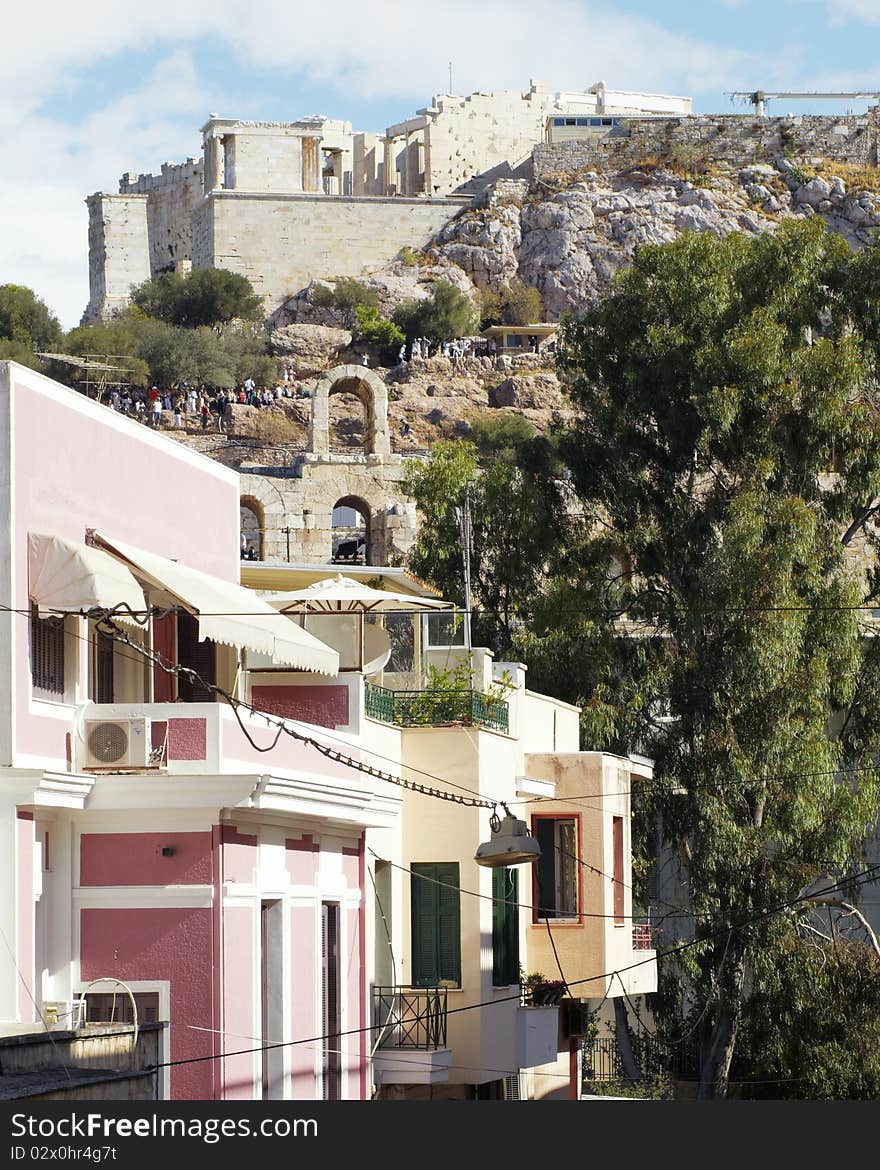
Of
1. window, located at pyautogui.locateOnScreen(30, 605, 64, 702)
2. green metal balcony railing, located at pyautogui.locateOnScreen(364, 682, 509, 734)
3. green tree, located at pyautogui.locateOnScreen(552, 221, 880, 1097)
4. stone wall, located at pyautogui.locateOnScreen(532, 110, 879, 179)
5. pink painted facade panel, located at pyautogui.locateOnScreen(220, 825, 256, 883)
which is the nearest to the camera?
window, located at pyautogui.locateOnScreen(30, 605, 64, 702)

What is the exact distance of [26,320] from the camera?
359 ft

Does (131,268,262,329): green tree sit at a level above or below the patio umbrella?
above

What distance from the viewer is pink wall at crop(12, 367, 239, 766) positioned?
16312mm

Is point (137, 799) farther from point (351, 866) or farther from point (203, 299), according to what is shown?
point (203, 299)

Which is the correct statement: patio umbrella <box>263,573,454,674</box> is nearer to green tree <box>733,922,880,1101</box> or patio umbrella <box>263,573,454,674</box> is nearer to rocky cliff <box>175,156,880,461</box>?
green tree <box>733,922,880,1101</box>

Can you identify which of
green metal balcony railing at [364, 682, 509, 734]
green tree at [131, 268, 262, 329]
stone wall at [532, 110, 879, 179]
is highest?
stone wall at [532, 110, 879, 179]

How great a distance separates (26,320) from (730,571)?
268ft

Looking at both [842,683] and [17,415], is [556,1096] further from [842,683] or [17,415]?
[17,415]

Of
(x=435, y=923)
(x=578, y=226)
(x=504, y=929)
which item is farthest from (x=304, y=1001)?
(x=578, y=226)

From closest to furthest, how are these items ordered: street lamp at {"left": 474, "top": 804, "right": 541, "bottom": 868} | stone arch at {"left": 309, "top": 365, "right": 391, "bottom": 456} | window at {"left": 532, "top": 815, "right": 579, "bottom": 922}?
street lamp at {"left": 474, "top": 804, "right": 541, "bottom": 868}
window at {"left": 532, "top": 815, "right": 579, "bottom": 922}
stone arch at {"left": 309, "top": 365, "right": 391, "bottom": 456}

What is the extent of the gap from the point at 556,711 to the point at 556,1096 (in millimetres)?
4816

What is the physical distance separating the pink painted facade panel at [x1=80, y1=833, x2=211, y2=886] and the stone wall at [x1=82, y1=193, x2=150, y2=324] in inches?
4330

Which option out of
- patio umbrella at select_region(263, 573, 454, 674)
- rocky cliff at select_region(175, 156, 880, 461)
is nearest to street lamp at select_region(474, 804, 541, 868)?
patio umbrella at select_region(263, 573, 454, 674)

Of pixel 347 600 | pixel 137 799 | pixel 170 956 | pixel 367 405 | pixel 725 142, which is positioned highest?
pixel 725 142
